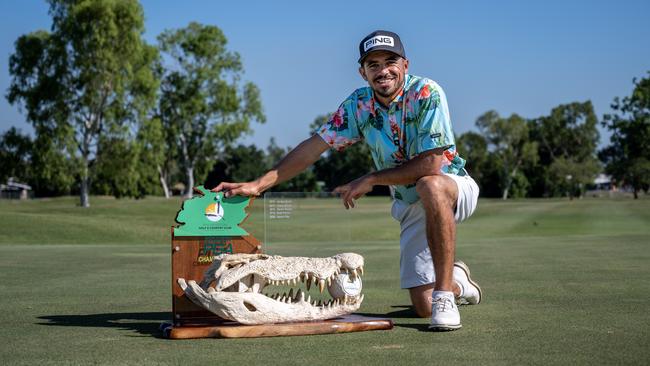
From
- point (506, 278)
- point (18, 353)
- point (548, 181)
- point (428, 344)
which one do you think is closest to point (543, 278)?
point (506, 278)

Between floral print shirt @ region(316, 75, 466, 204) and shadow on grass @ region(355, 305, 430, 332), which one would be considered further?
floral print shirt @ region(316, 75, 466, 204)

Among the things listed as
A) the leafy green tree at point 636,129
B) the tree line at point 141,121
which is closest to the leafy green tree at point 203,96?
the tree line at point 141,121

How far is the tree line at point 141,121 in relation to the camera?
175 feet

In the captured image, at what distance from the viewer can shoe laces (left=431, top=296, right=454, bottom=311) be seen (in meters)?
5.61

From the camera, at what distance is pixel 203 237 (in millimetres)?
6113

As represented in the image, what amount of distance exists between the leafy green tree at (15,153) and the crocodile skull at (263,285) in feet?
171

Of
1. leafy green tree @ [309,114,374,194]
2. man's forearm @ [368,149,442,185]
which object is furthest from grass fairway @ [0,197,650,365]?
leafy green tree @ [309,114,374,194]

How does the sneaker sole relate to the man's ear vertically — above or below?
below

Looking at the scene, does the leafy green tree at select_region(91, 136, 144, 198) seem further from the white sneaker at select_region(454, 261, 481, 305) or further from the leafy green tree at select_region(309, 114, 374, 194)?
the leafy green tree at select_region(309, 114, 374, 194)

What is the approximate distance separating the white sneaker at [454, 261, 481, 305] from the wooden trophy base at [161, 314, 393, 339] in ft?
4.41

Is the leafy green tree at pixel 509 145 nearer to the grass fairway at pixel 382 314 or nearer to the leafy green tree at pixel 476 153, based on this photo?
the leafy green tree at pixel 476 153

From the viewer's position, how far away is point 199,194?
244 inches

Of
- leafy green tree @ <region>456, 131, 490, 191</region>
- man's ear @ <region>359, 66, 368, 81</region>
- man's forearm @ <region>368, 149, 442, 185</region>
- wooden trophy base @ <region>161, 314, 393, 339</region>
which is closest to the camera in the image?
wooden trophy base @ <region>161, 314, 393, 339</region>

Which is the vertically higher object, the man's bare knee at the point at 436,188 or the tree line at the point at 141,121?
the tree line at the point at 141,121
